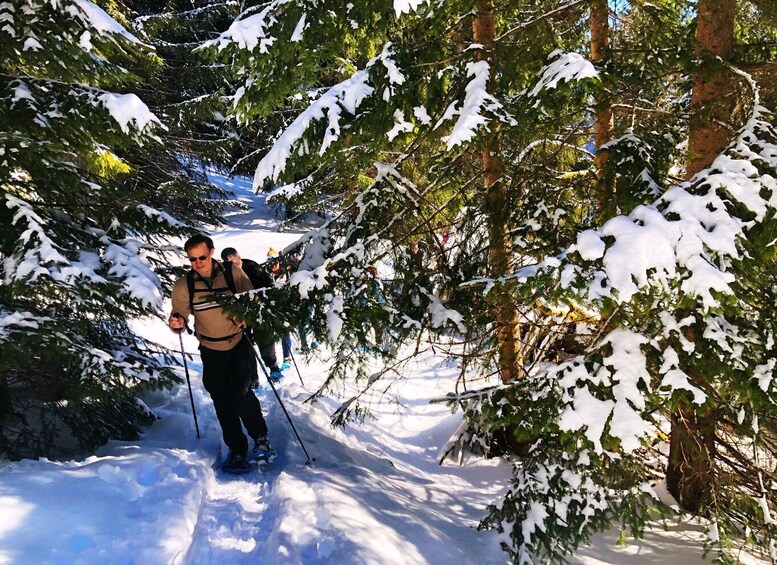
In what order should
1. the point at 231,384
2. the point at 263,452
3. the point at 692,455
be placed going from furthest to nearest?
the point at 263,452
the point at 231,384
the point at 692,455

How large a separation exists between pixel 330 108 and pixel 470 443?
17.5 ft

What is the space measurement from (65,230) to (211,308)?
174cm

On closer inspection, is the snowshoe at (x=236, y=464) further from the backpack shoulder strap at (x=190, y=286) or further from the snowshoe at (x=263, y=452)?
the backpack shoulder strap at (x=190, y=286)

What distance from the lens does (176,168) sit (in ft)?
48.1

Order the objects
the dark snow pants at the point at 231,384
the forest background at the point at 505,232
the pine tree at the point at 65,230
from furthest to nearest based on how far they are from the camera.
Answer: the dark snow pants at the point at 231,384 < the pine tree at the point at 65,230 < the forest background at the point at 505,232

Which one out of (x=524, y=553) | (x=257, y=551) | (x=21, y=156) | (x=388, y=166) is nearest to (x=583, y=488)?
(x=524, y=553)

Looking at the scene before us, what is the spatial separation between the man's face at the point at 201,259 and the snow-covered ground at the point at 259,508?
184 centimetres

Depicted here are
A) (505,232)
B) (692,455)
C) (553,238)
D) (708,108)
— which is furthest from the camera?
(505,232)

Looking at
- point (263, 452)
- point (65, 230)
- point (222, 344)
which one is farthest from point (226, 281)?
point (263, 452)

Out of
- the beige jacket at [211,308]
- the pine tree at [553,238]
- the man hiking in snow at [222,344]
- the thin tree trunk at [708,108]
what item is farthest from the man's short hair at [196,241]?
the thin tree trunk at [708,108]

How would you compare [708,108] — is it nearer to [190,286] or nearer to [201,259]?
[201,259]

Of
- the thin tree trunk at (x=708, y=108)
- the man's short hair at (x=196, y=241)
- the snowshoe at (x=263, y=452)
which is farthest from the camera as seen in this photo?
the snowshoe at (x=263, y=452)

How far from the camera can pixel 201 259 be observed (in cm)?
464

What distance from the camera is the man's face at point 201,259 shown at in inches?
180
